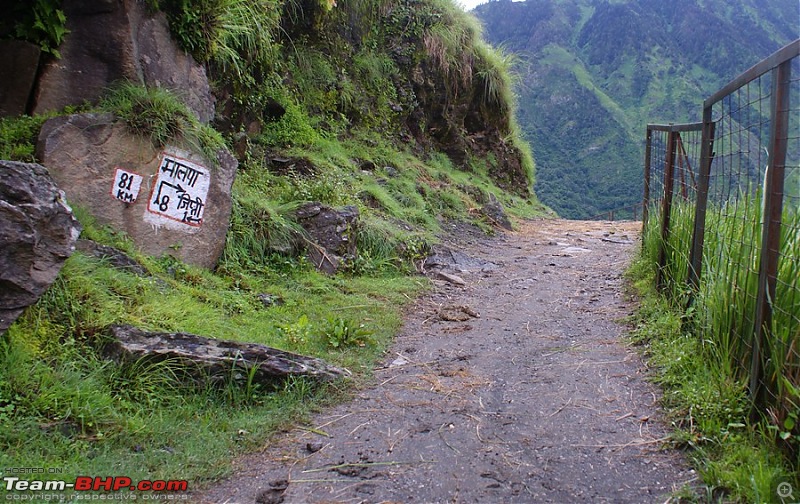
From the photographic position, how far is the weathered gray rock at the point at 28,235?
269cm

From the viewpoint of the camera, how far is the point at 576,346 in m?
4.13

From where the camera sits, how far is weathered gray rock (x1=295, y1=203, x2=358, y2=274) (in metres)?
5.62

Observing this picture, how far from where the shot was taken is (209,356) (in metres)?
3.11

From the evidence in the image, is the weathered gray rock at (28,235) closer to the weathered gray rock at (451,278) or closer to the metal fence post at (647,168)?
the weathered gray rock at (451,278)

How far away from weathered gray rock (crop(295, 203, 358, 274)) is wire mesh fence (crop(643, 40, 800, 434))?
302 centimetres

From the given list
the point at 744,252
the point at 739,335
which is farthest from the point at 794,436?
the point at 744,252

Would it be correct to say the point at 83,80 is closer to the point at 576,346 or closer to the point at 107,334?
the point at 107,334

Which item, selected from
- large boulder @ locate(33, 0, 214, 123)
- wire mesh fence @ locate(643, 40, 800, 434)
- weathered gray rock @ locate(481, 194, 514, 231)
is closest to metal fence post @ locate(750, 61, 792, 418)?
wire mesh fence @ locate(643, 40, 800, 434)

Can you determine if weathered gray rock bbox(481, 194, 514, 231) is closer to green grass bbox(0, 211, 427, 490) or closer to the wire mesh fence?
the wire mesh fence

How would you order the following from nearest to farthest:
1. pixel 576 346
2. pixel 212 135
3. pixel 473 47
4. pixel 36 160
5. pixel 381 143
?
pixel 36 160
pixel 576 346
pixel 212 135
pixel 381 143
pixel 473 47

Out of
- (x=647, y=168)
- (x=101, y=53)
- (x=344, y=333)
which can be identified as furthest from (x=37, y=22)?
(x=647, y=168)

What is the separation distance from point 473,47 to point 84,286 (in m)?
10.8

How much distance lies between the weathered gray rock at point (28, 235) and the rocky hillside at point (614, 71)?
26091 millimetres

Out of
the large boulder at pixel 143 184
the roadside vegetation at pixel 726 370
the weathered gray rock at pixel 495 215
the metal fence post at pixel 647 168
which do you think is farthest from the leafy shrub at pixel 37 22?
the weathered gray rock at pixel 495 215
